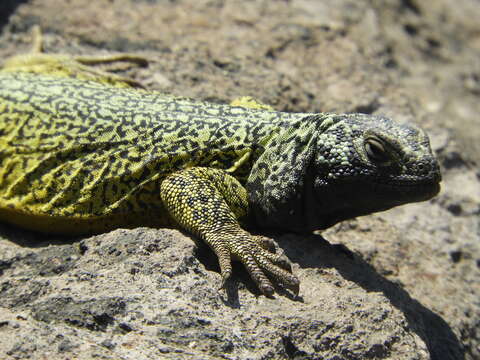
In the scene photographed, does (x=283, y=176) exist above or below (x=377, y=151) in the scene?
below

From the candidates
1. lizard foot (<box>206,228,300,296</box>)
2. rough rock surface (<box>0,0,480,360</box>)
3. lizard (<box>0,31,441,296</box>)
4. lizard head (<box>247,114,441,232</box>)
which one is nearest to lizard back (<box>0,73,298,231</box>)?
lizard (<box>0,31,441,296</box>)

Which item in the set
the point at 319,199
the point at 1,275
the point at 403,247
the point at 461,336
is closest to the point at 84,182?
the point at 1,275

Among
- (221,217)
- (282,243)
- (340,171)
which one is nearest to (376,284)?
(282,243)

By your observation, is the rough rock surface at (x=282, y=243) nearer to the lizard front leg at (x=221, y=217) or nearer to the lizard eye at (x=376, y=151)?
the lizard front leg at (x=221, y=217)

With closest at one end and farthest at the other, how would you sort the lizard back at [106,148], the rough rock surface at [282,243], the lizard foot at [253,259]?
the rough rock surface at [282,243]
the lizard foot at [253,259]
the lizard back at [106,148]

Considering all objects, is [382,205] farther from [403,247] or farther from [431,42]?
[431,42]

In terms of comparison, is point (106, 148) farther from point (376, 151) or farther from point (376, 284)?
point (376, 284)

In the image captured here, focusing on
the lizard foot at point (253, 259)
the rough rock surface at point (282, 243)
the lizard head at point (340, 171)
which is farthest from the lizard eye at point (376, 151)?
the lizard foot at point (253, 259)
